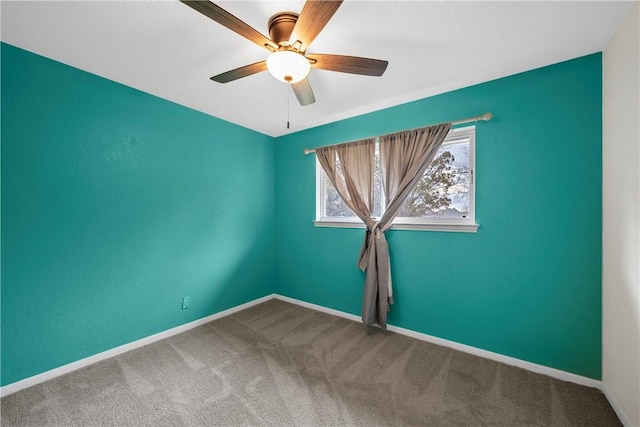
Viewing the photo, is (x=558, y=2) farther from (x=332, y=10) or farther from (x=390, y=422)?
(x=390, y=422)

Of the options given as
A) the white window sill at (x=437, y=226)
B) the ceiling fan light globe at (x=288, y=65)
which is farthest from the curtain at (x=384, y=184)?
the ceiling fan light globe at (x=288, y=65)

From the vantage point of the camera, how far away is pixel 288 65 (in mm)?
1398

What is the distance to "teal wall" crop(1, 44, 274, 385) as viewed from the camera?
5.56 ft

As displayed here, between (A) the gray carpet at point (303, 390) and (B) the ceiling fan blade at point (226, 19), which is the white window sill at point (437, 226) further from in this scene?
(B) the ceiling fan blade at point (226, 19)

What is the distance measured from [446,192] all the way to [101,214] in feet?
9.85

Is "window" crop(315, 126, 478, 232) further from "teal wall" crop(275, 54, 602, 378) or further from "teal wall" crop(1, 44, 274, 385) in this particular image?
"teal wall" crop(1, 44, 274, 385)

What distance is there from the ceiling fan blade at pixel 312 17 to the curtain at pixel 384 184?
55.3 inches

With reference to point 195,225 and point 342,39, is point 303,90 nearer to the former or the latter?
point 342,39

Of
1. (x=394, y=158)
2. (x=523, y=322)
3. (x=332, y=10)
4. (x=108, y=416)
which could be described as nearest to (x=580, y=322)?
(x=523, y=322)

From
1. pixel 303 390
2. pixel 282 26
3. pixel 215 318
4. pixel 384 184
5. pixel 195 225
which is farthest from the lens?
pixel 215 318

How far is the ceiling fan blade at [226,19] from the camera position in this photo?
105cm

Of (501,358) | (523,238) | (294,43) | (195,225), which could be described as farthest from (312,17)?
(501,358)

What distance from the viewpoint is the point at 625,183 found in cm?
141

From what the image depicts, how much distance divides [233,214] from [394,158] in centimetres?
196
